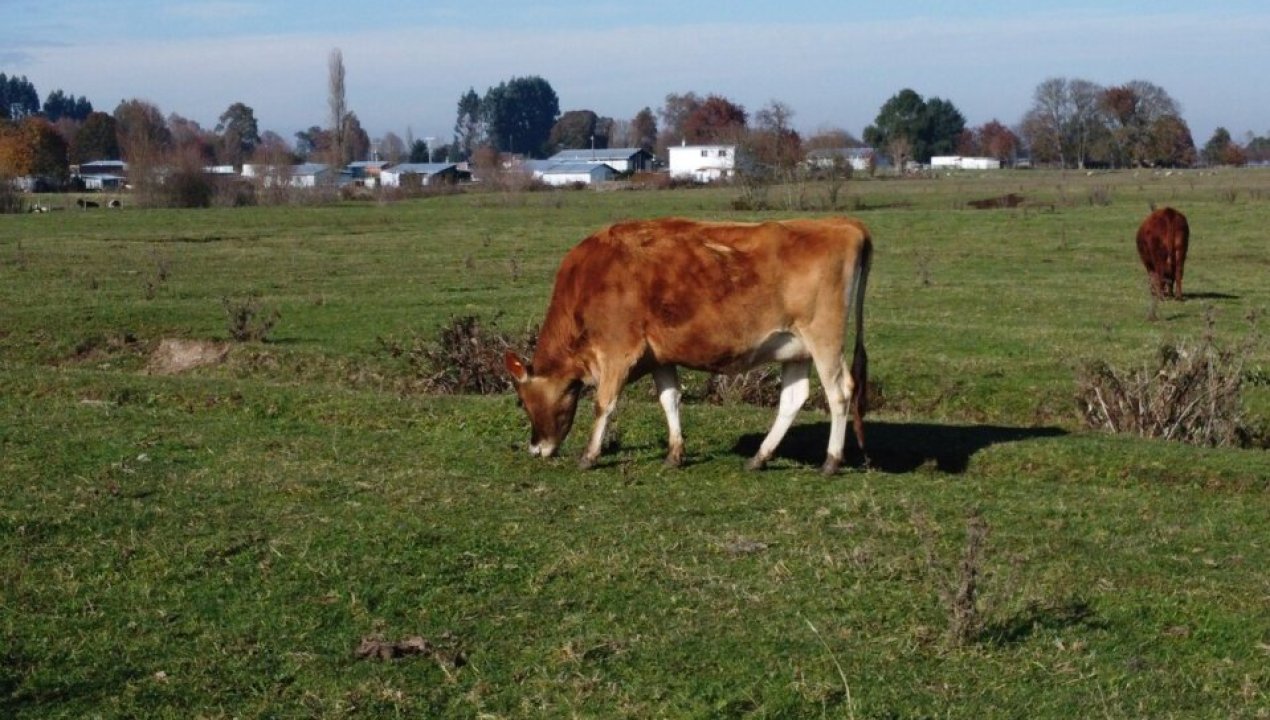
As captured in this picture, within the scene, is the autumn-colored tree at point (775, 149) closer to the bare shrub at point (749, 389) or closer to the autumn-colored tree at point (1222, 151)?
the bare shrub at point (749, 389)

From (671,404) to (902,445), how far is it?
7.17 ft

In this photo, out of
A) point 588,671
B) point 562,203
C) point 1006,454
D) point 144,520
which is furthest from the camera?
point 562,203

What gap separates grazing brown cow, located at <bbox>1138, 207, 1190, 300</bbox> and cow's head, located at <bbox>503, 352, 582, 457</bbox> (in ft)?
51.7

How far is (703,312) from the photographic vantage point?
431 inches

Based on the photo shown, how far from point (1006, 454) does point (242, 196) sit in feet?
194

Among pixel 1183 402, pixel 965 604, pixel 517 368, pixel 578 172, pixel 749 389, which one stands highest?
pixel 517 368

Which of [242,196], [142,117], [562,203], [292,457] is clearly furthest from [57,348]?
[142,117]

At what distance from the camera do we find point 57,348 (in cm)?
1997

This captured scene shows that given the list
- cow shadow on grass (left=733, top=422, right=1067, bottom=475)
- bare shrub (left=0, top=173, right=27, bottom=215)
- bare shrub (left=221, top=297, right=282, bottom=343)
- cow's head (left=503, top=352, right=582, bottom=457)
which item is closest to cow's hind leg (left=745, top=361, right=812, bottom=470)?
cow shadow on grass (left=733, top=422, right=1067, bottom=475)

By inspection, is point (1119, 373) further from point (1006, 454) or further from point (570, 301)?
point (570, 301)

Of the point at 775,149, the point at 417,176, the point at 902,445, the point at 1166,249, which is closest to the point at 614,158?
the point at 417,176

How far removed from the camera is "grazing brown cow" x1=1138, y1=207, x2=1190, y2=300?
81.6 feet

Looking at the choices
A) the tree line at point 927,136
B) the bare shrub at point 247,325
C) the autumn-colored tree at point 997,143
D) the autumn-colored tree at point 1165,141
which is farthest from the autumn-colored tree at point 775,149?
the autumn-colored tree at point 997,143

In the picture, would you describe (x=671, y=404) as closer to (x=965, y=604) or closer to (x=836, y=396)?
(x=836, y=396)
